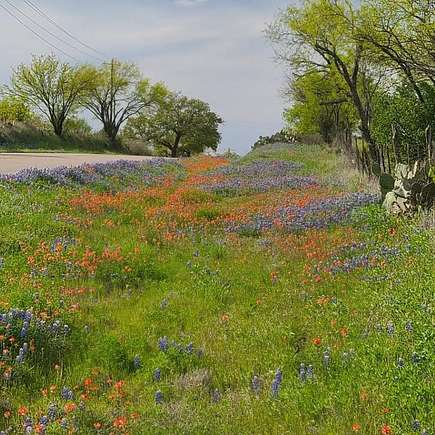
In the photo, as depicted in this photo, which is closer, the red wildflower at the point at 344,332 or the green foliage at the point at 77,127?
the red wildflower at the point at 344,332

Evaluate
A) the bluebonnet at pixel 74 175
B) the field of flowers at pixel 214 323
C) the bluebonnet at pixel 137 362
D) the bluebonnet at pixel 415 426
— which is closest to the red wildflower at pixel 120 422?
the field of flowers at pixel 214 323

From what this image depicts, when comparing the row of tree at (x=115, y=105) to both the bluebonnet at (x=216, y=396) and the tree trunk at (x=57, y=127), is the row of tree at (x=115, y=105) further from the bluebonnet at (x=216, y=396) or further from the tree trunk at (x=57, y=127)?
the bluebonnet at (x=216, y=396)

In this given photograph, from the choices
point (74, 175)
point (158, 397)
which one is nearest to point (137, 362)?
point (158, 397)

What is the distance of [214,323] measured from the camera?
225 inches

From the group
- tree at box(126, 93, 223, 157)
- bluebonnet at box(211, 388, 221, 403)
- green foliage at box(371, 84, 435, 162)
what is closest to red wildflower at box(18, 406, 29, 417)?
bluebonnet at box(211, 388, 221, 403)

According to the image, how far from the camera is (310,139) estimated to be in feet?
191

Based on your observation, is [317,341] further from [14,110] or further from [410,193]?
[14,110]

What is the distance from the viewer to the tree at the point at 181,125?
71750 mm

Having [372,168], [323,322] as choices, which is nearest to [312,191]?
[372,168]

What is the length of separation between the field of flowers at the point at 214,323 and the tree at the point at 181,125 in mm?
62192

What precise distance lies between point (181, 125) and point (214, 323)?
222 feet

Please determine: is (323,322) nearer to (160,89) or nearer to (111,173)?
(111,173)

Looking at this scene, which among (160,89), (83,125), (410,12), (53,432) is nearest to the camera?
(53,432)

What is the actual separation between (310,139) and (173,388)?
55.7m
